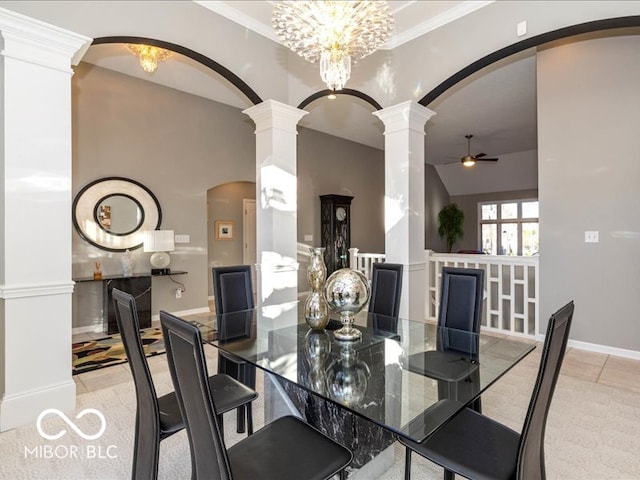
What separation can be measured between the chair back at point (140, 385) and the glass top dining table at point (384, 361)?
1.49ft

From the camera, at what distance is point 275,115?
3717mm

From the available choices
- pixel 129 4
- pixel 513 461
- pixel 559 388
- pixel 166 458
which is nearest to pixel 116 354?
pixel 166 458

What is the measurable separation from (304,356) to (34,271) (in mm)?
1936

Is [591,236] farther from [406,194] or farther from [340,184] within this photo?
[340,184]

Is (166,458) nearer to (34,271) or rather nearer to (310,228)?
(34,271)

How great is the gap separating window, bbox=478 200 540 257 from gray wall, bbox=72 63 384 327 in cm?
553

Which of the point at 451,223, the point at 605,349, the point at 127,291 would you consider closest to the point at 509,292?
the point at 605,349

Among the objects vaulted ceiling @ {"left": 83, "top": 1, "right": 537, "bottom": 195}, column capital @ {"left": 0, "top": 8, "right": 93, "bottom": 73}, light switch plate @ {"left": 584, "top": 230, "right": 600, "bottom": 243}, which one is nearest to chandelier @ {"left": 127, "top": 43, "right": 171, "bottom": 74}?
vaulted ceiling @ {"left": 83, "top": 1, "right": 537, "bottom": 195}

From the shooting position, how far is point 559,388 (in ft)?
9.48

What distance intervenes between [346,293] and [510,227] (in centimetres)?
939

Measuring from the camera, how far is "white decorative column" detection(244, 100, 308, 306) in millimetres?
3709

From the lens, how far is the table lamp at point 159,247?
477cm

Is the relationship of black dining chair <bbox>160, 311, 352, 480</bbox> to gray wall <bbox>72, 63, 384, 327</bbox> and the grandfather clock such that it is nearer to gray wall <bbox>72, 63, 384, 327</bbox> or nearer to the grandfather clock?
gray wall <bbox>72, 63, 384, 327</bbox>

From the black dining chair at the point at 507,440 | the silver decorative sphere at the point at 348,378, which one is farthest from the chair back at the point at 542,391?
the silver decorative sphere at the point at 348,378
